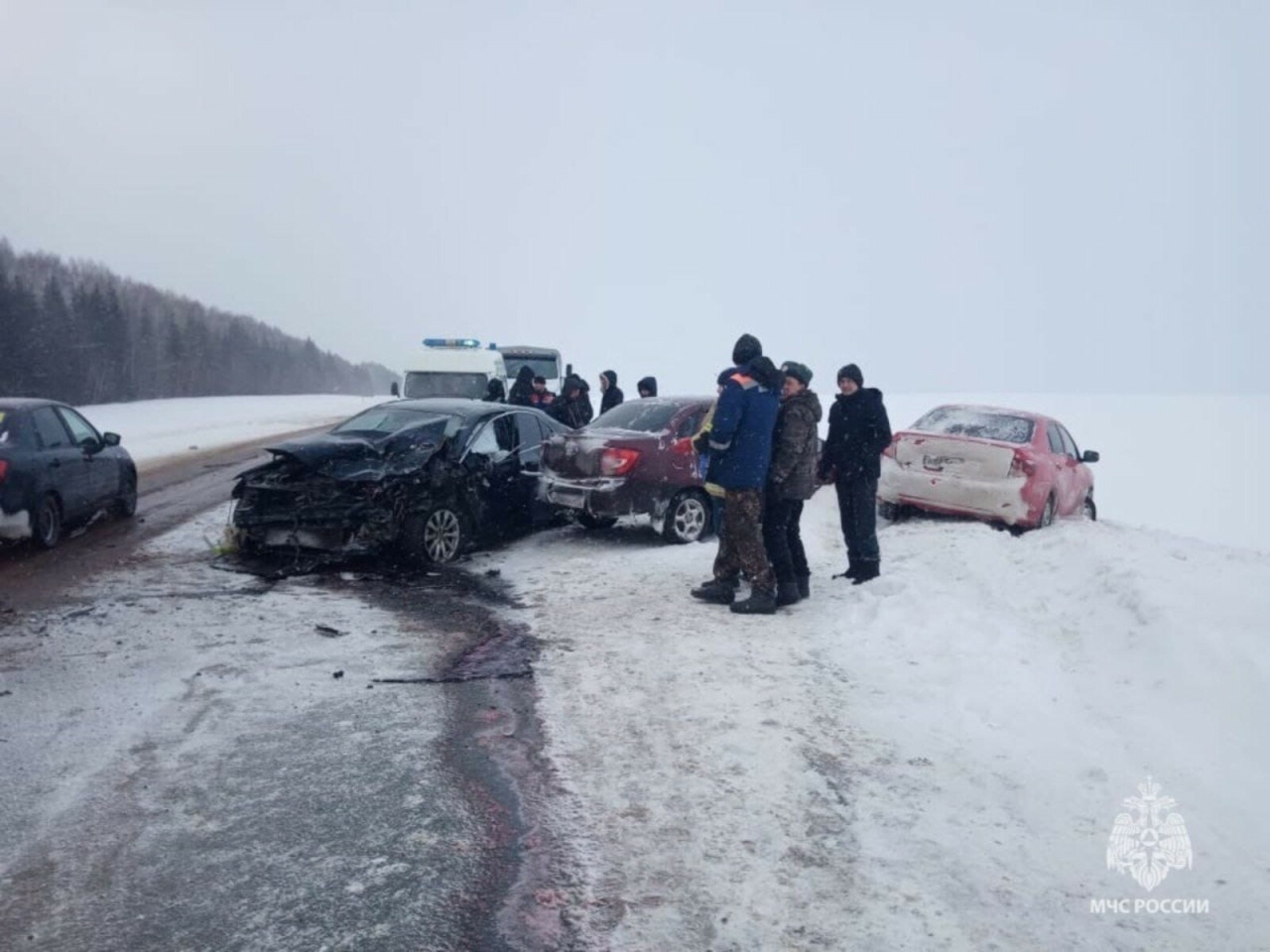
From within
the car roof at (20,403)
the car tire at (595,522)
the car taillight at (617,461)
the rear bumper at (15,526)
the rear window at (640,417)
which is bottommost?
the car tire at (595,522)

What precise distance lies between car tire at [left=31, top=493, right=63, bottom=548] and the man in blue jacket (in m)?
6.88

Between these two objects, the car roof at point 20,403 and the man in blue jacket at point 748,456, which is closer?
the man in blue jacket at point 748,456

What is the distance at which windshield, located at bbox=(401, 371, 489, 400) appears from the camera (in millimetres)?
19859

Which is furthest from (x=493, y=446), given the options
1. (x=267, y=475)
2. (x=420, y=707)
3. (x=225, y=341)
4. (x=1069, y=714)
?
(x=225, y=341)

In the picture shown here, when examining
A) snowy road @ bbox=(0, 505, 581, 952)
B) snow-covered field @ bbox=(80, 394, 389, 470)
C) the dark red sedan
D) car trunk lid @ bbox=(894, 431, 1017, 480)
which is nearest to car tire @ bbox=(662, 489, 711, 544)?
the dark red sedan

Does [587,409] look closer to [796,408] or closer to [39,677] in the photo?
[796,408]

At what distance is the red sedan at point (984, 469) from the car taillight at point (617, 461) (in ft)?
11.0

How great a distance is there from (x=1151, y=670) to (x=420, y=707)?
15.0ft

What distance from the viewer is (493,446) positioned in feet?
35.4

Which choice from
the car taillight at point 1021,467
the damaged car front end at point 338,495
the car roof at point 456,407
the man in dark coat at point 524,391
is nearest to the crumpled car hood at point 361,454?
the damaged car front end at point 338,495

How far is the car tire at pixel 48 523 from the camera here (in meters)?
9.58

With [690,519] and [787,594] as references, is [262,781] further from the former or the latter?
[690,519]

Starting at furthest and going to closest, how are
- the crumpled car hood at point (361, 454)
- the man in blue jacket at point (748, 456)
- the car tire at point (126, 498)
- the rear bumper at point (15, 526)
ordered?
the car tire at point (126, 498) < the crumpled car hood at point (361, 454) < the rear bumper at point (15, 526) < the man in blue jacket at point (748, 456)

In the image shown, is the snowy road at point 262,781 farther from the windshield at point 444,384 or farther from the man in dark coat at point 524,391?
the windshield at point 444,384
